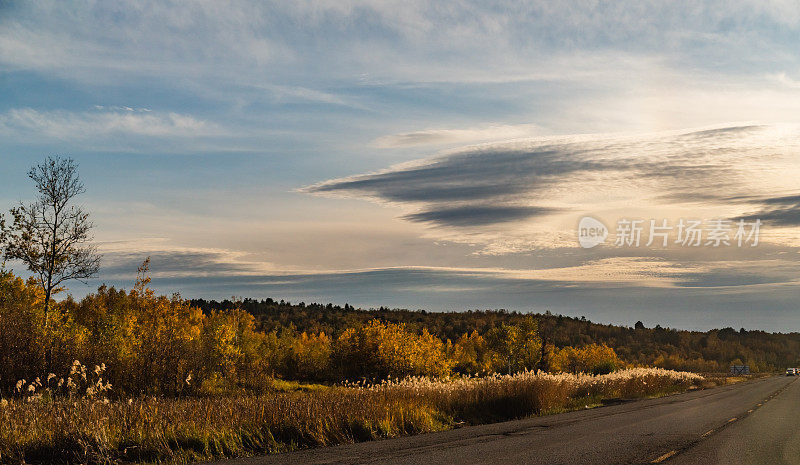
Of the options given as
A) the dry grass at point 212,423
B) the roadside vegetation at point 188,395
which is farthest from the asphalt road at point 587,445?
the roadside vegetation at point 188,395

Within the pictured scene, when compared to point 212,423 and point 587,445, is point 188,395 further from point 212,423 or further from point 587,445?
point 587,445

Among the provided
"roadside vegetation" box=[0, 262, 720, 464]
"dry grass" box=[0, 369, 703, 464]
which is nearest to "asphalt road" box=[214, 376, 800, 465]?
"dry grass" box=[0, 369, 703, 464]

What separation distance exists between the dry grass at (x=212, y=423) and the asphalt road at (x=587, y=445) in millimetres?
1202

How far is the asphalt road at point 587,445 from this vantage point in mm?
13688

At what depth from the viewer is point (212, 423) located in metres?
15.7

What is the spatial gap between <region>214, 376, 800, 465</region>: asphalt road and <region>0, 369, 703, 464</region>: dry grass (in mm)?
1202

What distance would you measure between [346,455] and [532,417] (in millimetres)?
14535

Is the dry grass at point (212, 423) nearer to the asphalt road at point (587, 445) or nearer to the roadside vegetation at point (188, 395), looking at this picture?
the roadside vegetation at point (188, 395)

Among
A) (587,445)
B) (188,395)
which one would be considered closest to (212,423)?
(587,445)

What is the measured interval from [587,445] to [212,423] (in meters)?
9.19

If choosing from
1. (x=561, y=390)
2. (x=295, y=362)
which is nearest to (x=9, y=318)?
(x=561, y=390)

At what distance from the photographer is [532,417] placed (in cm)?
2675

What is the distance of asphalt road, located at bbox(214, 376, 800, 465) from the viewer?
539 inches

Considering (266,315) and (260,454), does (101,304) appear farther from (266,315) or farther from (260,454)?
(266,315)
